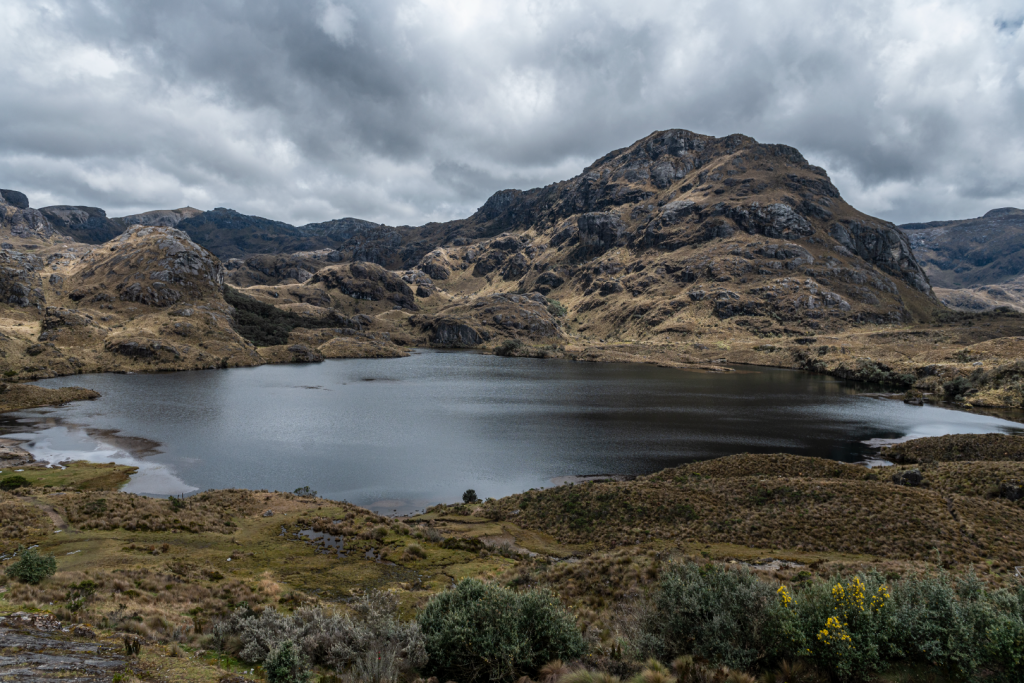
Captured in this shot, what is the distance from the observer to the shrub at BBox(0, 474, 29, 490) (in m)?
34.5

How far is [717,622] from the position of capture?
11.6 meters

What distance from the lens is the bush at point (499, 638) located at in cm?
1110

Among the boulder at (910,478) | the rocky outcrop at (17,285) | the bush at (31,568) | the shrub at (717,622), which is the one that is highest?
the rocky outcrop at (17,285)

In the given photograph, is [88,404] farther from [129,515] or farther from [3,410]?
[129,515]

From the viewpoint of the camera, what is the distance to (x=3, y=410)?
70.6 m

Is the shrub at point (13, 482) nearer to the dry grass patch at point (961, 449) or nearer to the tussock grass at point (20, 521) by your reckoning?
the tussock grass at point (20, 521)

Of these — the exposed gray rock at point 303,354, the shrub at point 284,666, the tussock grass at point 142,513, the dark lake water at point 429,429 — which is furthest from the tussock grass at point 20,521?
the exposed gray rock at point 303,354

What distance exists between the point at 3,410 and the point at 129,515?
68525mm

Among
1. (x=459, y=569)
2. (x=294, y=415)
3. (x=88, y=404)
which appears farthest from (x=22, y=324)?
(x=459, y=569)

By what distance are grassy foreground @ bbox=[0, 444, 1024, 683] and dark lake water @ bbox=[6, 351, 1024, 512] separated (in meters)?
8.61

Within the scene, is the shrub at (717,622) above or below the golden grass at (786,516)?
above

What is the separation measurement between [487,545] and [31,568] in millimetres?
20490

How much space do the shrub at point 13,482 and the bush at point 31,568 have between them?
25343mm

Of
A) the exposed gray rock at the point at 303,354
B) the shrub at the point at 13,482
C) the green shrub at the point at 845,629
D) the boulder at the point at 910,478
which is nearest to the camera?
the green shrub at the point at 845,629
